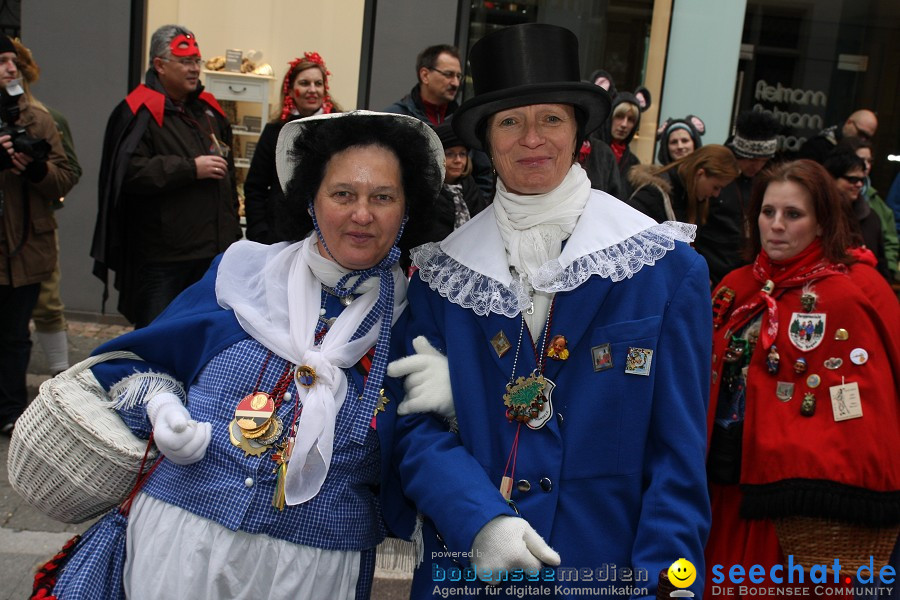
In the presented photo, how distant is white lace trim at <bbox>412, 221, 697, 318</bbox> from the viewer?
225 centimetres

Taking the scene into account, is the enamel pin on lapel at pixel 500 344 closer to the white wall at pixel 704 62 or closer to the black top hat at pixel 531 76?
the black top hat at pixel 531 76

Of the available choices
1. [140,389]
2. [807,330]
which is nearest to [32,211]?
[140,389]

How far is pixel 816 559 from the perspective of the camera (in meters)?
3.32

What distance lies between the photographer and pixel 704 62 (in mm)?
7742

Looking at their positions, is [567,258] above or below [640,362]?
above

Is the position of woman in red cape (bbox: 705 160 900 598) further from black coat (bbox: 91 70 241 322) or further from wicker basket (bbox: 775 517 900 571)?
black coat (bbox: 91 70 241 322)

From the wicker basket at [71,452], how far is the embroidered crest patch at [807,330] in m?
2.41

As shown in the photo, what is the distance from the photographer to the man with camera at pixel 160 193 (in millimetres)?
4996

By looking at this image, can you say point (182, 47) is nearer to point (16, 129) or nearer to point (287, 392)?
point (16, 129)

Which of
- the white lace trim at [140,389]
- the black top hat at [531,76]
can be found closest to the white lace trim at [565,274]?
the black top hat at [531,76]

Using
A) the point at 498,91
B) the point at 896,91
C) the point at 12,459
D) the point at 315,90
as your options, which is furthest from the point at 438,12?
the point at 12,459

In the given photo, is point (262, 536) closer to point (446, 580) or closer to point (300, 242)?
point (446, 580)

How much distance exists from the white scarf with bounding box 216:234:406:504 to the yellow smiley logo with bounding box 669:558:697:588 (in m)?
0.90

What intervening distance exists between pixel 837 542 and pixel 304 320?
2.15m
